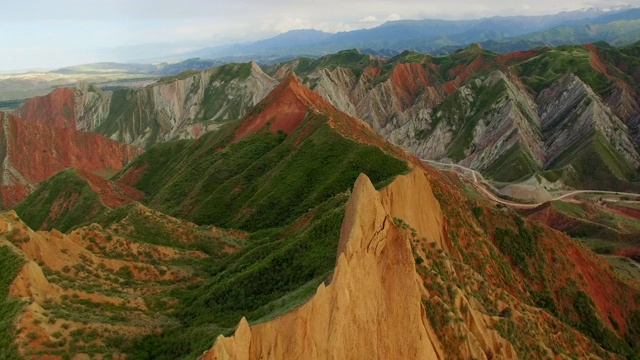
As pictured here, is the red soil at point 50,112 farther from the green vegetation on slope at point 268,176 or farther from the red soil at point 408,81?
the green vegetation on slope at point 268,176

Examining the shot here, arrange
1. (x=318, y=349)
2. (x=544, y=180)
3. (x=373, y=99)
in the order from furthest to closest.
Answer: (x=373, y=99) < (x=544, y=180) < (x=318, y=349)

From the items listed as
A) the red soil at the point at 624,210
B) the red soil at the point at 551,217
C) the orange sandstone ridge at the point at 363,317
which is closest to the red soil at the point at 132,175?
the red soil at the point at 551,217

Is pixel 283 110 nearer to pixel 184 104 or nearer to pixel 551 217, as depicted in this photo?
pixel 551 217

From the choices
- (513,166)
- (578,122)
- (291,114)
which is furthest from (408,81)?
(291,114)

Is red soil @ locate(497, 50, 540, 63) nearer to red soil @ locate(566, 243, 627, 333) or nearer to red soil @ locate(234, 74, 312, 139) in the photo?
red soil @ locate(234, 74, 312, 139)

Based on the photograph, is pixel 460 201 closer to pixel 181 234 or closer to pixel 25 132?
pixel 181 234

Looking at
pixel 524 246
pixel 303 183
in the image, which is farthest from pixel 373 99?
pixel 524 246

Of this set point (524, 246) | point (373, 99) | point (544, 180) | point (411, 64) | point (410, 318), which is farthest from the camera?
point (411, 64)
